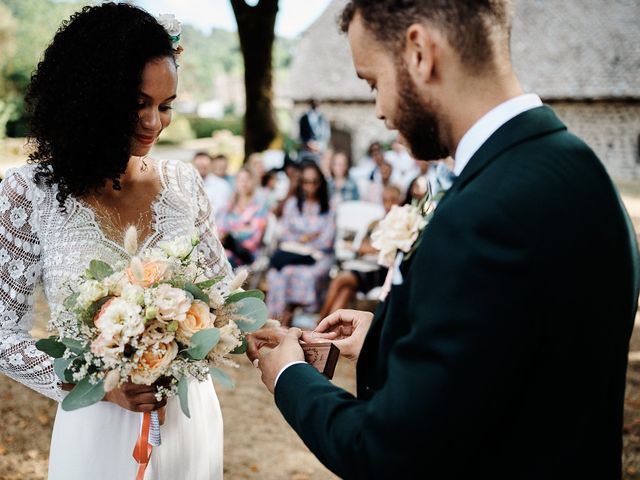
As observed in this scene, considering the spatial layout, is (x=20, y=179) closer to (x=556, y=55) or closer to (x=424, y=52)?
(x=424, y=52)

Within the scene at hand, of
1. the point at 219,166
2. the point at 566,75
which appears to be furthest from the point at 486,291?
the point at 566,75

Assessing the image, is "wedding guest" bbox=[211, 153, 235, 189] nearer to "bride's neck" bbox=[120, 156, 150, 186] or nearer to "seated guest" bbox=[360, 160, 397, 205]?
"seated guest" bbox=[360, 160, 397, 205]

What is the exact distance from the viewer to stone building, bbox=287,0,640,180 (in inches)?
987

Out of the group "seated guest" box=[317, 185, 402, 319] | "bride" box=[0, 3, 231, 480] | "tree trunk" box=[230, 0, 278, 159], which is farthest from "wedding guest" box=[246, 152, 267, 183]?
"bride" box=[0, 3, 231, 480]

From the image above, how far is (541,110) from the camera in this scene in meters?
1.32

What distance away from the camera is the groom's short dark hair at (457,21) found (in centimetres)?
126

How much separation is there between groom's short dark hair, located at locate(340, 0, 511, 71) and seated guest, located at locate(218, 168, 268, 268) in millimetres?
6672

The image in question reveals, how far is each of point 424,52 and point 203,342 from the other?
99 cm

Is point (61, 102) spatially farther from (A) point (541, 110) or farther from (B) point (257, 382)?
(B) point (257, 382)

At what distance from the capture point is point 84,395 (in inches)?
70.0

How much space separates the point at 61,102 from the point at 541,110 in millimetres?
1675

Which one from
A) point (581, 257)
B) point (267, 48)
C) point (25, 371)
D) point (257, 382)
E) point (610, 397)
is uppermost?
point (267, 48)

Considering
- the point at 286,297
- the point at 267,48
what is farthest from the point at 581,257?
the point at 267,48

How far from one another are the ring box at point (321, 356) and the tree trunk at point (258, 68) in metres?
13.8
